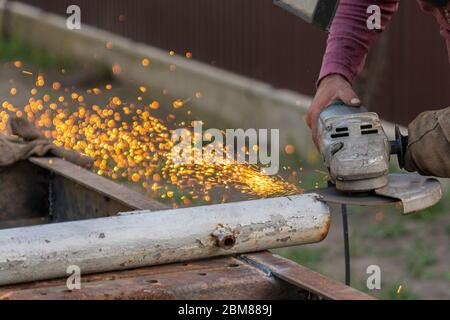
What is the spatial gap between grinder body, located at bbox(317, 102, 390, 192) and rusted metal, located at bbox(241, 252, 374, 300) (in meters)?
0.41

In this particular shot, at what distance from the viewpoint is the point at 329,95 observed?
10.1ft

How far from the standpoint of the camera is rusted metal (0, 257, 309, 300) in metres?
2.13

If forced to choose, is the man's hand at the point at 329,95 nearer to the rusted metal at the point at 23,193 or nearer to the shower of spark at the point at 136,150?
the shower of spark at the point at 136,150

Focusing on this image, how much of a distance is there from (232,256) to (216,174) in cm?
170

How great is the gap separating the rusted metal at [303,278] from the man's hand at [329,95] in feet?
2.11

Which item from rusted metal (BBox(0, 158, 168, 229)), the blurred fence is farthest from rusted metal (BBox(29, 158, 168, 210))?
the blurred fence

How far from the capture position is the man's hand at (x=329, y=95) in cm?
298

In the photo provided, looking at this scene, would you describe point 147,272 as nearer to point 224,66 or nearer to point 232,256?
point 232,256

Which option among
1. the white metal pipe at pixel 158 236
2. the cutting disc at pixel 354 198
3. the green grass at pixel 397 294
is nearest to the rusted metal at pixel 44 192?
the cutting disc at pixel 354 198

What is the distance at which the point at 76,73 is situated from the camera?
404 inches

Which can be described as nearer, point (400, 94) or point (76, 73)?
point (400, 94)

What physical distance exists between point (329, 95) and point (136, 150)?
207 centimetres

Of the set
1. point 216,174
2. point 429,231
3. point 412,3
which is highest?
point 412,3
